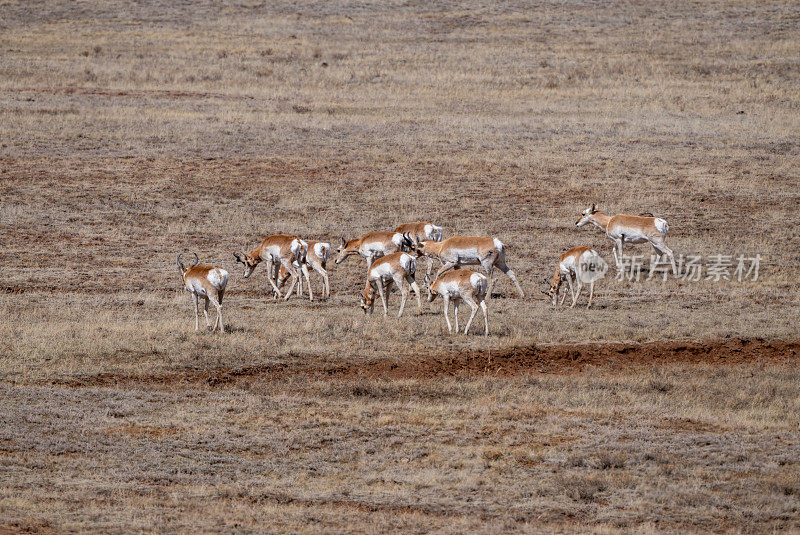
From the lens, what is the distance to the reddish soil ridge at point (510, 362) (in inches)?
665

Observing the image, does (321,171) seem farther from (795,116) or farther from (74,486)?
(74,486)

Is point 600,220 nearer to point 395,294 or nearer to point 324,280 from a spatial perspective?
point 395,294

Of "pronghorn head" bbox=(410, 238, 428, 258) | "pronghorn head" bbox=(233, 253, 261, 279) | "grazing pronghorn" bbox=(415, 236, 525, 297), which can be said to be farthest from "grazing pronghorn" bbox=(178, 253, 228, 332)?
"grazing pronghorn" bbox=(415, 236, 525, 297)

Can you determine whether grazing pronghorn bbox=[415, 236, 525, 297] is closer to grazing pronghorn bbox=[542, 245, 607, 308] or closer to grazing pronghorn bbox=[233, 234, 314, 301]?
grazing pronghorn bbox=[542, 245, 607, 308]

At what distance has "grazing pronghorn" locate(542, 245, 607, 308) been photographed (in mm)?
21953

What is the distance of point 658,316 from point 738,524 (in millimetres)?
9872

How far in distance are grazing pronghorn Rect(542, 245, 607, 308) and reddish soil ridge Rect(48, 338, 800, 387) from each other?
3.34 meters

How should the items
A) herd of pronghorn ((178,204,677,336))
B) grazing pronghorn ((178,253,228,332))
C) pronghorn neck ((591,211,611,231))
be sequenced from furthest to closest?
pronghorn neck ((591,211,611,231))
herd of pronghorn ((178,204,677,336))
grazing pronghorn ((178,253,228,332))

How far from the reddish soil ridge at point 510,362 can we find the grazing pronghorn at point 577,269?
3.34 meters

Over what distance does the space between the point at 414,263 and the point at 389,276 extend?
0.57 m

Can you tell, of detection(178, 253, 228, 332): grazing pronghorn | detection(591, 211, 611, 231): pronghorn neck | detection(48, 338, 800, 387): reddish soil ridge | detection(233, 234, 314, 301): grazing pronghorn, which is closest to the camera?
detection(48, 338, 800, 387): reddish soil ridge

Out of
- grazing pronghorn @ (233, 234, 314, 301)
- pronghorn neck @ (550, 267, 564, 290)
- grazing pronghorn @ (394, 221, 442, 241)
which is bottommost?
pronghorn neck @ (550, 267, 564, 290)

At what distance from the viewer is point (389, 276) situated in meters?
21.1

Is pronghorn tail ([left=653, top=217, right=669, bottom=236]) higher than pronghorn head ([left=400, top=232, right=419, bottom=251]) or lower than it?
higher
